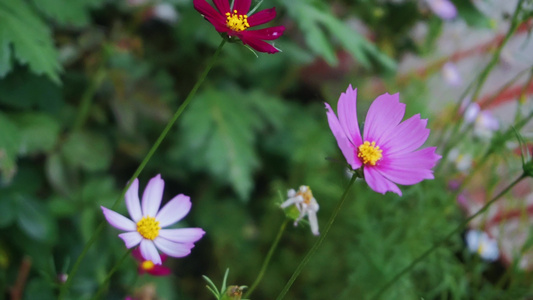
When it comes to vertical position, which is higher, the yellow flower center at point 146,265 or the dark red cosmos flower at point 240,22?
the dark red cosmos flower at point 240,22

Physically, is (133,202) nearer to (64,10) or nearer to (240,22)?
(240,22)

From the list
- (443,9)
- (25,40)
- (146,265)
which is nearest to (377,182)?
(146,265)

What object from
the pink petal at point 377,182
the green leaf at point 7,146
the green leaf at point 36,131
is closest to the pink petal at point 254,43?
the pink petal at point 377,182

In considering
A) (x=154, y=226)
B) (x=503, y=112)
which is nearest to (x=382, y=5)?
(x=503, y=112)

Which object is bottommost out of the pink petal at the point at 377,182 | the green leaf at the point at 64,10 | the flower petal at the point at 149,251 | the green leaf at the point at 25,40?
the flower petal at the point at 149,251

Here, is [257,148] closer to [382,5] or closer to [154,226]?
[382,5]

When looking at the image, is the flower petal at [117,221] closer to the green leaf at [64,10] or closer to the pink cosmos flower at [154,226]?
the pink cosmos flower at [154,226]
